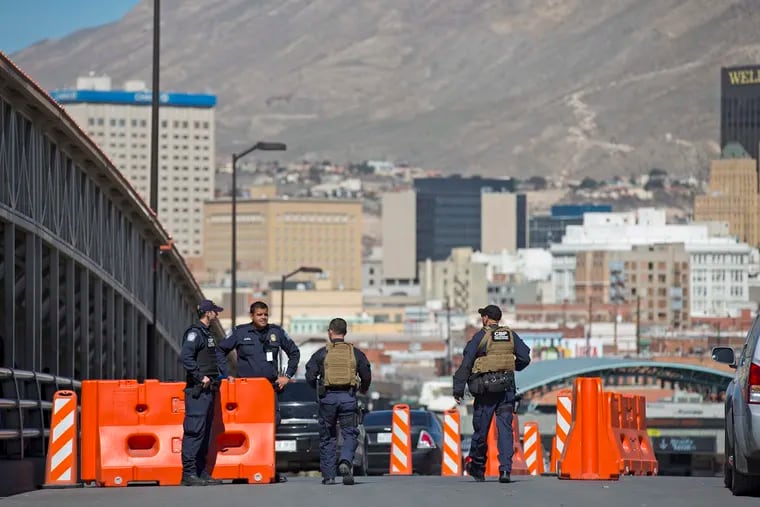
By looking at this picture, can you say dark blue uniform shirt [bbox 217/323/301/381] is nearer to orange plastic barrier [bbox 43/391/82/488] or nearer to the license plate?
orange plastic barrier [bbox 43/391/82/488]

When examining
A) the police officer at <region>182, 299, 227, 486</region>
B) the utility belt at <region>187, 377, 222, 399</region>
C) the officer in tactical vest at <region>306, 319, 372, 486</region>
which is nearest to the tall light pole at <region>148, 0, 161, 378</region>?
the officer in tactical vest at <region>306, 319, 372, 486</region>

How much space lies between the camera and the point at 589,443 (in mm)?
30641

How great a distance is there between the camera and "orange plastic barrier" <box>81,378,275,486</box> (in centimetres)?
2883

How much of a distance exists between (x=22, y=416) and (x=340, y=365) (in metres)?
3.97

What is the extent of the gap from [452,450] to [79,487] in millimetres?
14221

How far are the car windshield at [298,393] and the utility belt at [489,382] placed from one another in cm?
1079

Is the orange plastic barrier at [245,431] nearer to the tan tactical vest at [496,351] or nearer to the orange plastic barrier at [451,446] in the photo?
the tan tactical vest at [496,351]

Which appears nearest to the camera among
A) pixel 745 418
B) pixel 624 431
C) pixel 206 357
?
pixel 745 418

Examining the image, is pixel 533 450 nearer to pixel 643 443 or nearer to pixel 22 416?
pixel 643 443

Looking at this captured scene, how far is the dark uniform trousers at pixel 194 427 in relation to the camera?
92.6 feet

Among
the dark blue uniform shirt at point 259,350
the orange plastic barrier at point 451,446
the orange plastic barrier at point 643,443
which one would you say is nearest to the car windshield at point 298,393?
the orange plastic barrier at point 451,446

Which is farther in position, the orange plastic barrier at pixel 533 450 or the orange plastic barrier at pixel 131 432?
the orange plastic barrier at pixel 533 450

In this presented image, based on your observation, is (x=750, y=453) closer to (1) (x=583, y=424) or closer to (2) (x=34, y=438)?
(1) (x=583, y=424)

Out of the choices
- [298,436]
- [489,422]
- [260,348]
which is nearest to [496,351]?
[489,422]
